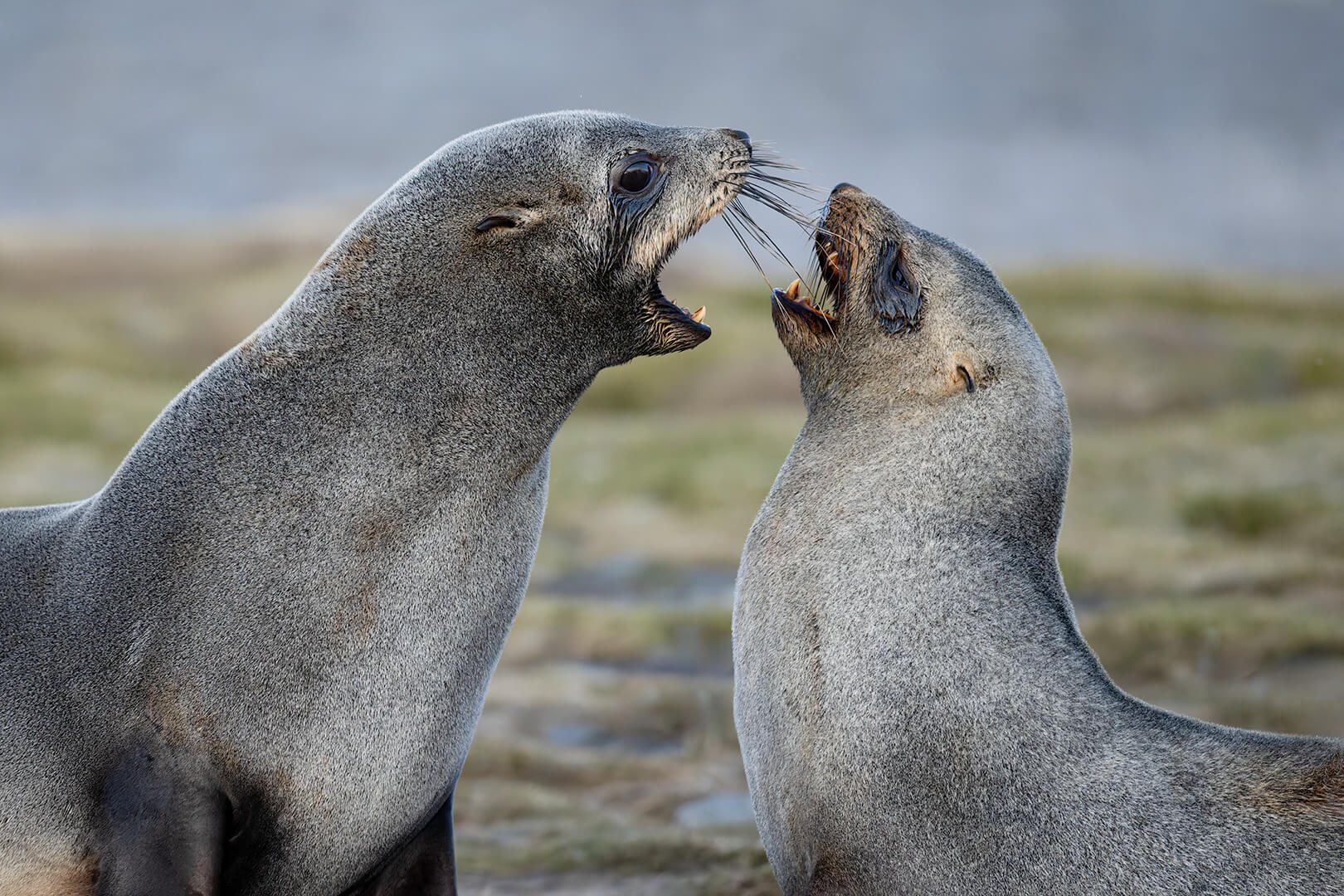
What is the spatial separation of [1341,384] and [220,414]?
2994cm

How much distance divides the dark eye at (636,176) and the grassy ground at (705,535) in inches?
119

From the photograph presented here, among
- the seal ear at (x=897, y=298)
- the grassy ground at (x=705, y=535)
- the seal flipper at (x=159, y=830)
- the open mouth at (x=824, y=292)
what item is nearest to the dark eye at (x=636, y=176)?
the open mouth at (x=824, y=292)

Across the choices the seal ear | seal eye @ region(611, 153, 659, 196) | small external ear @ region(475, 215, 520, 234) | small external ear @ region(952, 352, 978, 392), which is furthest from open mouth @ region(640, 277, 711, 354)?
small external ear @ region(952, 352, 978, 392)

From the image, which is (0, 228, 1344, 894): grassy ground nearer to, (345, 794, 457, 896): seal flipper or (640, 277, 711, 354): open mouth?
(345, 794, 457, 896): seal flipper

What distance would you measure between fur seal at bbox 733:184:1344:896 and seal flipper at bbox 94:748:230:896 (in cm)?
173

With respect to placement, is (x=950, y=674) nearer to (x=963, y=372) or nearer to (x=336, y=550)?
(x=963, y=372)

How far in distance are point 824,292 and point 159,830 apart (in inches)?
117

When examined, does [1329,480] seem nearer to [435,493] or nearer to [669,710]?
[669,710]

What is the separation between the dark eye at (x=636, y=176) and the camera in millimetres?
4387

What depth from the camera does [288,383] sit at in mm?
4133

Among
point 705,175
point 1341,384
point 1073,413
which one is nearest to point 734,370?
point 1073,413

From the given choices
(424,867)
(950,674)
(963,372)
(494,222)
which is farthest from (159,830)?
(963,372)

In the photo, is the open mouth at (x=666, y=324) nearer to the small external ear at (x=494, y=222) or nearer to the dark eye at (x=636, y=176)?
the dark eye at (x=636, y=176)

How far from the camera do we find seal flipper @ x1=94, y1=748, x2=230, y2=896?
141 inches
